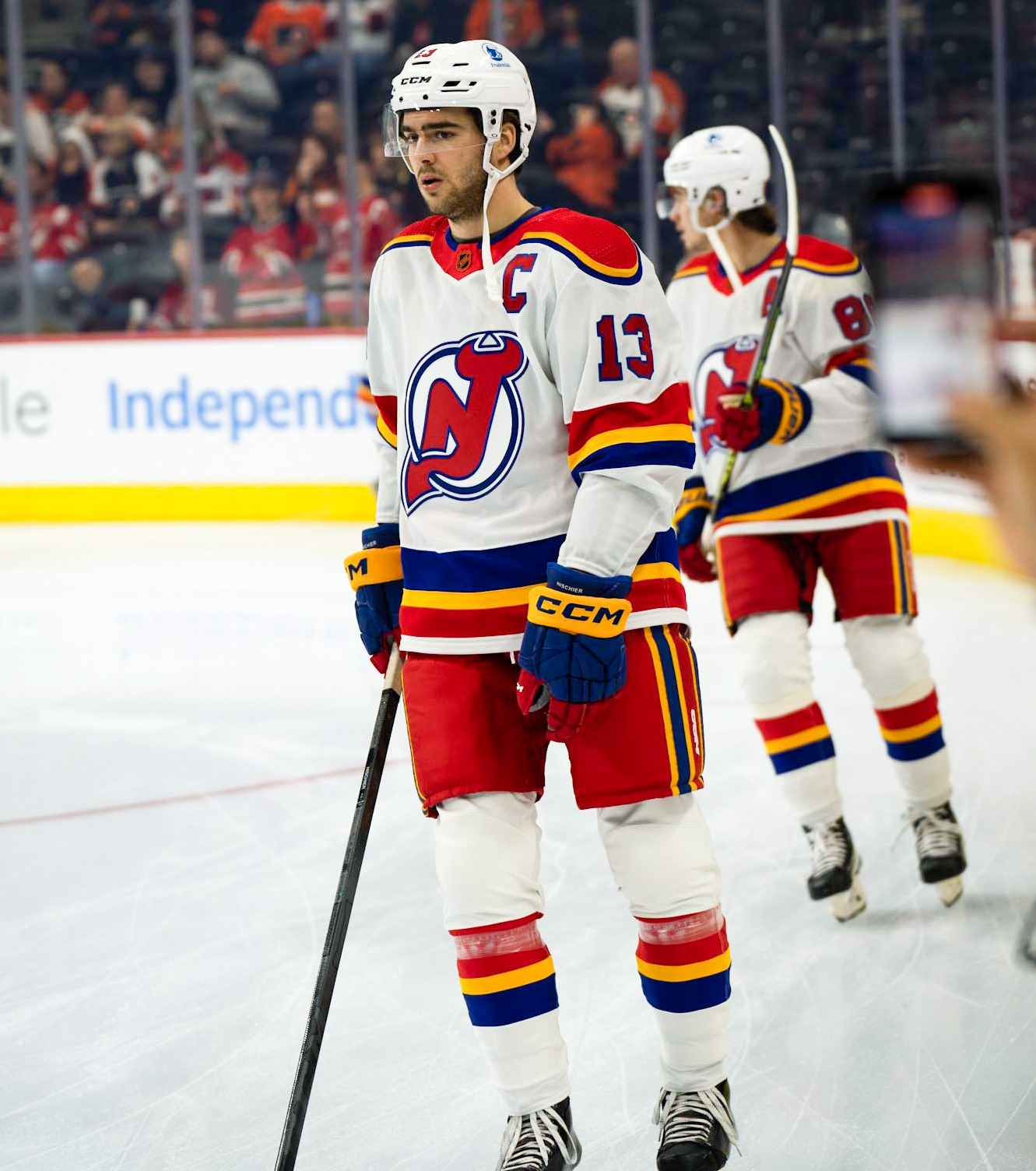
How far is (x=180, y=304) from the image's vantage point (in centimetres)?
777

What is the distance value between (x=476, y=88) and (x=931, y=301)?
96 centimetres

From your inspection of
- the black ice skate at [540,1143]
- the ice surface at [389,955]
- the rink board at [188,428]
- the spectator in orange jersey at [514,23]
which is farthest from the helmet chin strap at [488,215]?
the spectator in orange jersey at [514,23]

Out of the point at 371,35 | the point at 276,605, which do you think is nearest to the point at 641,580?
the point at 276,605

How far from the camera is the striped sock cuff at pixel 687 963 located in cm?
168

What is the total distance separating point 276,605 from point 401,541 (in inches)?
148

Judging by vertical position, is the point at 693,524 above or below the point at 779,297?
below

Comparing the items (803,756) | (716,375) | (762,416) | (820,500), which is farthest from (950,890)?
(716,375)

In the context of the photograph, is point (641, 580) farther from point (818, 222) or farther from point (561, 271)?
point (818, 222)

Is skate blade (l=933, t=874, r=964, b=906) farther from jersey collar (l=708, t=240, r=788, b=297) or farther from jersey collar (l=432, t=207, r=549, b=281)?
jersey collar (l=432, t=207, r=549, b=281)

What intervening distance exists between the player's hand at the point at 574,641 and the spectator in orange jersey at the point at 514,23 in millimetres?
6477

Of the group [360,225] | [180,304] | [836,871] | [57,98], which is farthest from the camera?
A: [57,98]

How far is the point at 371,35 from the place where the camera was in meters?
8.05

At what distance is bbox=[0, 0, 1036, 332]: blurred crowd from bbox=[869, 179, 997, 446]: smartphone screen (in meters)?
6.41

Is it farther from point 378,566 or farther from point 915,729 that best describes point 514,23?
point 378,566
